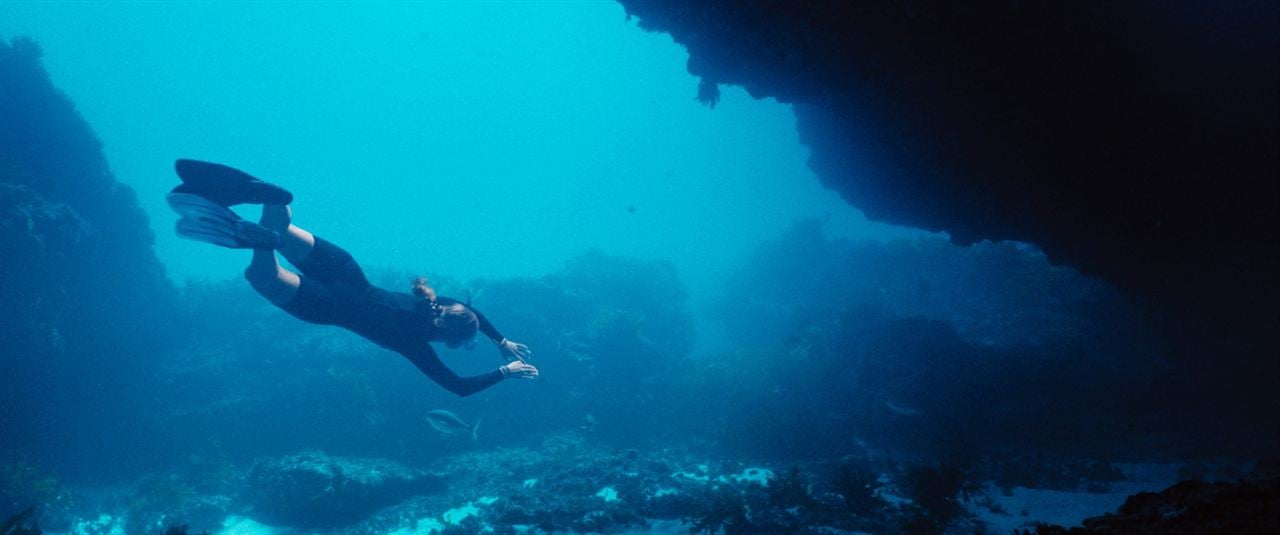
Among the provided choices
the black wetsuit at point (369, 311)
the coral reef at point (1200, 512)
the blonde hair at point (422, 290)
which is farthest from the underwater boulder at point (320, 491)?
the coral reef at point (1200, 512)

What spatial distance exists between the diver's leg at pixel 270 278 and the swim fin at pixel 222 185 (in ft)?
2.28

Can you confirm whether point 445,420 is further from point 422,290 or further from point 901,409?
point 901,409

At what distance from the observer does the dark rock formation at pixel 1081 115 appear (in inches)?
238

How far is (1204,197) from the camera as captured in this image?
6.97 m

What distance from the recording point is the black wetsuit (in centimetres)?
702

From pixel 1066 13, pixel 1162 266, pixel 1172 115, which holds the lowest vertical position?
pixel 1162 266

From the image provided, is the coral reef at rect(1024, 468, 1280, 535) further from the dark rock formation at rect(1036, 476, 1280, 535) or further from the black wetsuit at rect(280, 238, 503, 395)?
the black wetsuit at rect(280, 238, 503, 395)

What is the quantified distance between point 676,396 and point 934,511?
13.9 m

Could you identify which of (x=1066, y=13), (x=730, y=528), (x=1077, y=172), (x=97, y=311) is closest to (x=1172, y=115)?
(x=1077, y=172)

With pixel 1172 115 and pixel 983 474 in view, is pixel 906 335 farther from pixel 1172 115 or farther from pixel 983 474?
pixel 1172 115

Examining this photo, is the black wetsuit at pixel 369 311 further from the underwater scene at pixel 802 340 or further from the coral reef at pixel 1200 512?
the coral reef at pixel 1200 512

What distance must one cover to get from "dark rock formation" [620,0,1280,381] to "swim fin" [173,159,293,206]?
6.80 m

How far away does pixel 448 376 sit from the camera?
7.09 m

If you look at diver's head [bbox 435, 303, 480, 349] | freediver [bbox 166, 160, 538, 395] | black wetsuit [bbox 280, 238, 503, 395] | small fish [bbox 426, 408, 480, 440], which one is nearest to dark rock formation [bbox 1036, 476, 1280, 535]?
freediver [bbox 166, 160, 538, 395]
